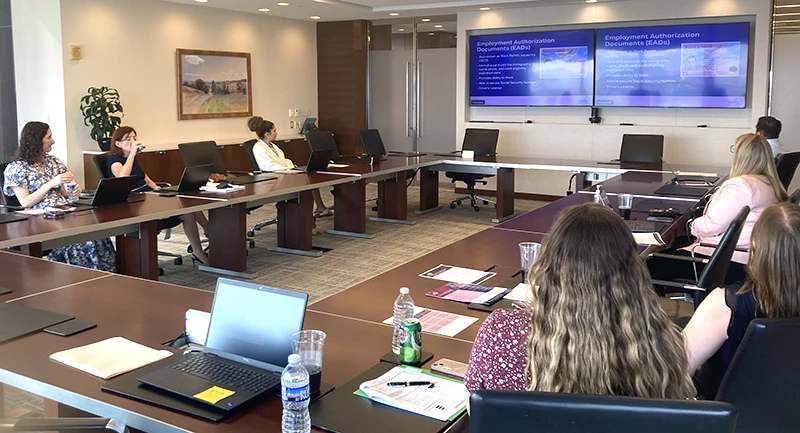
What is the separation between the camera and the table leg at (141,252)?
15.9 ft

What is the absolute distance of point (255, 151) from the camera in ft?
23.4

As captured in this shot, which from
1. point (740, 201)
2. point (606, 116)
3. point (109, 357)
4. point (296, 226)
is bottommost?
point (296, 226)

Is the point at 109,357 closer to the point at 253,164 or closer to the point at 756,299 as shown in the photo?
the point at 756,299

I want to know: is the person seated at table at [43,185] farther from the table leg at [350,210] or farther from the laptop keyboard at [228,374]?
the laptop keyboard at [228,374]

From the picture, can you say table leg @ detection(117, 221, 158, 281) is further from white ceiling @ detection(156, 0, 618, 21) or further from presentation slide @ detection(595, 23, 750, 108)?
presentation slide @ detection(595, 23, 750, 108)

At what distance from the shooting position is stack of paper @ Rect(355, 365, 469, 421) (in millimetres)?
1753

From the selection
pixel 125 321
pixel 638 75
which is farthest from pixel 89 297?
pixel 638 75

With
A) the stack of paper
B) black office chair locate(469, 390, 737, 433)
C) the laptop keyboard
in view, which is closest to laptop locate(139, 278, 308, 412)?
the laptop keyboard

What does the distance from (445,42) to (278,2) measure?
282cm

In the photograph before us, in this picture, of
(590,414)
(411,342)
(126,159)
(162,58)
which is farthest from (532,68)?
(590,414)

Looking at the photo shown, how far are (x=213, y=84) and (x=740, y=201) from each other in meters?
7.47

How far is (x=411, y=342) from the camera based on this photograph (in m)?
2.06

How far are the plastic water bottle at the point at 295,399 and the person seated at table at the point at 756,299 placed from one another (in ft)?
3.48

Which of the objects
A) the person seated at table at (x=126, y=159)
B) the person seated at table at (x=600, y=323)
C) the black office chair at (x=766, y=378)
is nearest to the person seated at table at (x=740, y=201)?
the black office chair at (x=766, y=378)
